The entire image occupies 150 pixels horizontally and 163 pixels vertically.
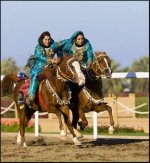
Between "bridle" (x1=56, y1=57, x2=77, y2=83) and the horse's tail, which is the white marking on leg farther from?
the horse's tail

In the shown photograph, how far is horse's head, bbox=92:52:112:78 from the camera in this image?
14008 millimetres

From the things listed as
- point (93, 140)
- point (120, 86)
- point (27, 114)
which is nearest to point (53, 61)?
point (27, 114)

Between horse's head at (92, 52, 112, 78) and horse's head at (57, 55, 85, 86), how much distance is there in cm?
79

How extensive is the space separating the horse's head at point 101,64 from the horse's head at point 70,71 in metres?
0.79

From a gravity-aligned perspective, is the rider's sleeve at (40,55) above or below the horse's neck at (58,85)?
above

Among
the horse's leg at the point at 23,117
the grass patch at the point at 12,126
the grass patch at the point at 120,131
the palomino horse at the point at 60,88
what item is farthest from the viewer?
the grass patch at the point at 12,126

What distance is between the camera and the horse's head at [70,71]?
13.1 m

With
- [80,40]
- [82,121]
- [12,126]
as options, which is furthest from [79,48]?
[12,126]

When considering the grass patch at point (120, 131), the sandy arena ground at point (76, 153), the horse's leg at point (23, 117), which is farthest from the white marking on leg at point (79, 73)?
the grass patch at point (120, 131)

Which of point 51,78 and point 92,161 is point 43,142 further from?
point 92,161

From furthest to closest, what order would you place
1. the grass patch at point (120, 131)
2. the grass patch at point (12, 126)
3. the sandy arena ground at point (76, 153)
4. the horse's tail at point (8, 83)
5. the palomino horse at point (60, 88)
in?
1. the grass patch at point (12, 126)
2. the grass patch at point (120, 131)
3. the horse's tail at point (8, 83)
4. the palomino horse at point (60, 88)
5. the sandy arena ground at point (76, 153)

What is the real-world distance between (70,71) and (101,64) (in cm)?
101

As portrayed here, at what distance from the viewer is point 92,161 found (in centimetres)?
1054

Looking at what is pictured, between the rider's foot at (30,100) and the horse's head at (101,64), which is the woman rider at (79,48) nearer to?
the horse's head at (101,64)
